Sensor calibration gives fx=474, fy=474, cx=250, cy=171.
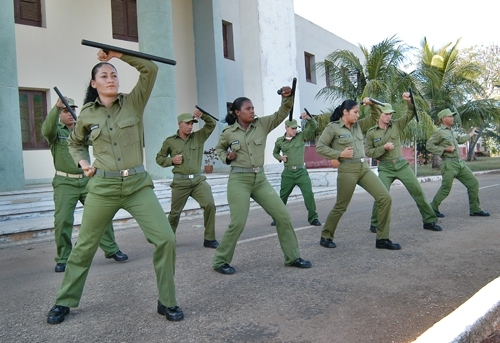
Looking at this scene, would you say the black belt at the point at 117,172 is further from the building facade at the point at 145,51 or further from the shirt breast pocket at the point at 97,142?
the building facade at the point at 145,51

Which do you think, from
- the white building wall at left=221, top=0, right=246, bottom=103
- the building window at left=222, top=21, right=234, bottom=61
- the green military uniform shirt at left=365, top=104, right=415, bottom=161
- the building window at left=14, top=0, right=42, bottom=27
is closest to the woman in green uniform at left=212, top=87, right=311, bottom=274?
the green military uniform shirt at left=365, top=104, right=415, bottom=161

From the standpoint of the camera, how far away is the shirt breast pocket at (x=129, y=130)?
3850 millimetres

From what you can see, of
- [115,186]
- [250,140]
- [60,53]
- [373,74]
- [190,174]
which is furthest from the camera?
[373,74]

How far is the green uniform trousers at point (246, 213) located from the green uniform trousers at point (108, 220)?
141 centimetres

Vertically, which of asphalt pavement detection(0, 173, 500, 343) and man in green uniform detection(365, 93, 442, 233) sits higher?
man in green uniform detection(365, 93, 442, 233)

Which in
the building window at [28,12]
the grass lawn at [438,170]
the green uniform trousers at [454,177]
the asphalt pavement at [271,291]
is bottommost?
the grass lawn at [438,170]

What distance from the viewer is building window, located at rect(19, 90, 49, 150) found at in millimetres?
13289

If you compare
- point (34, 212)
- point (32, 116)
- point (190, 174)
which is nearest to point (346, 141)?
point (190, 174)

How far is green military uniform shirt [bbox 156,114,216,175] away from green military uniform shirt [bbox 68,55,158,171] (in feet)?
9.29

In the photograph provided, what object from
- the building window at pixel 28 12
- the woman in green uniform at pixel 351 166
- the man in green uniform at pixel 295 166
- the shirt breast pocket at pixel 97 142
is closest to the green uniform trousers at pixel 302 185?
the man in green uniform at pixel 295 166

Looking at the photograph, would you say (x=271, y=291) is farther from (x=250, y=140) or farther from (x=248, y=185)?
(x=250, y=140)

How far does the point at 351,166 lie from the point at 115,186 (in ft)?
10.8

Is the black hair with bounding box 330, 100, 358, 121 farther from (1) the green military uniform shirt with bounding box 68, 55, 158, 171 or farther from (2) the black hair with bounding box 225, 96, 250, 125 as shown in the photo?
(1) the green military uniform shirt with bounding box 68, 55, 158, 171

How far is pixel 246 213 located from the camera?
5.21m
